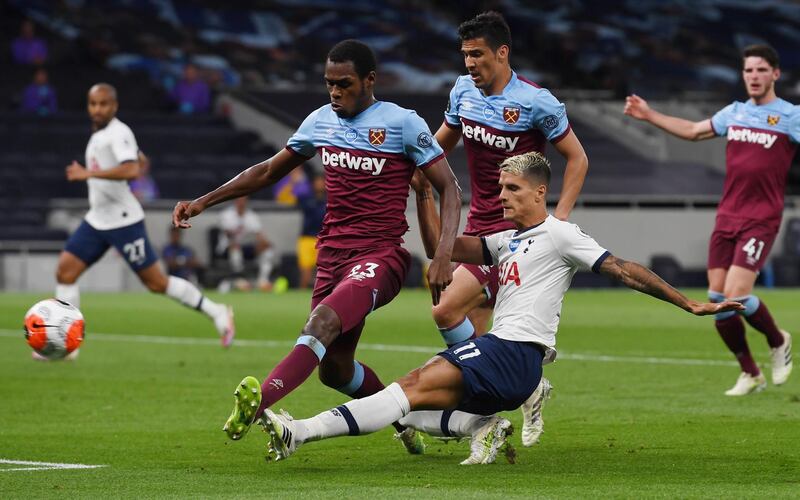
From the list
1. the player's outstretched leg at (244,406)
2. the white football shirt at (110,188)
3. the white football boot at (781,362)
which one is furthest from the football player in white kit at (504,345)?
the white football shirt at (110,188)

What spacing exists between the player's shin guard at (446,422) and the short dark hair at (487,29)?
2.42 meters

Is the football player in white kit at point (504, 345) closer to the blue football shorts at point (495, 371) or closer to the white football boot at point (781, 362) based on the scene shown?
the blue football shorts at point (495, 371)

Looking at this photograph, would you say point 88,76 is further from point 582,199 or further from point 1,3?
point 582,199

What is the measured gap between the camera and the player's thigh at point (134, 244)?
1413 cm

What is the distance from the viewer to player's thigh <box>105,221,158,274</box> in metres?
14.1

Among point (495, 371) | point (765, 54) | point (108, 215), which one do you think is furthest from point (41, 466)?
point (108, 215)

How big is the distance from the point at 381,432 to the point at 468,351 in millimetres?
2179

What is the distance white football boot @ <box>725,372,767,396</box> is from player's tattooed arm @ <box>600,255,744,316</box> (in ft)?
14.3

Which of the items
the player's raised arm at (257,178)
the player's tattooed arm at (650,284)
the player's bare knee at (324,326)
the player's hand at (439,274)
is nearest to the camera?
the player's tattooed arm at (650,284)

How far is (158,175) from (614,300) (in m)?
10.8

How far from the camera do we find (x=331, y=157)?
7.99 m

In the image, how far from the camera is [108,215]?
560 inches

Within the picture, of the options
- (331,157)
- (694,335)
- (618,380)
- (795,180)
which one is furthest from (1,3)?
(331,157)

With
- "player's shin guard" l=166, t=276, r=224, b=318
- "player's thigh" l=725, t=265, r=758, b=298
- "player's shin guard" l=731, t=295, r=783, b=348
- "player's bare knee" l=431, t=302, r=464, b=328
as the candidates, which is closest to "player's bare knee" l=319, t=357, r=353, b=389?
"player's bare knee" l=431, t=302, r=464, b=328
